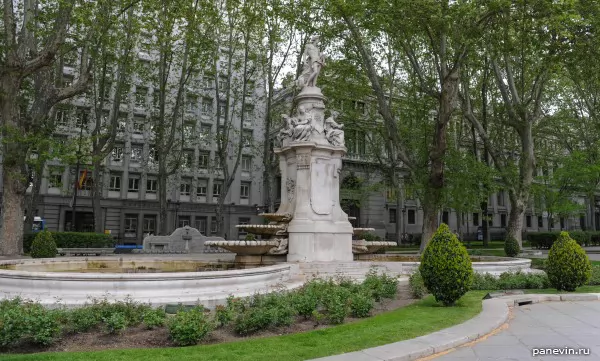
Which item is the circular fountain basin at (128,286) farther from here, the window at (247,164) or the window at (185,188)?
the window at (247,164)

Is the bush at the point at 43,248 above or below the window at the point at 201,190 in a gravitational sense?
below

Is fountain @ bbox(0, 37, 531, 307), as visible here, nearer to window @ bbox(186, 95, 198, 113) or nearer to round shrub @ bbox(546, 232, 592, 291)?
round shrub @ bbox(546, 232, 592, 291)

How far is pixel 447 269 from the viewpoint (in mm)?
9109

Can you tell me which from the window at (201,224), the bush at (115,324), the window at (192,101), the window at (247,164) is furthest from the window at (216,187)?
the bush at (115,324)

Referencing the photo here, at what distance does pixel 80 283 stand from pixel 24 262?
493cm

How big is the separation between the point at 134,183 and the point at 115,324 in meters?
42.0

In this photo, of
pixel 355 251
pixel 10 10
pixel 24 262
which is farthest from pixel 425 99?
pixel 24 262

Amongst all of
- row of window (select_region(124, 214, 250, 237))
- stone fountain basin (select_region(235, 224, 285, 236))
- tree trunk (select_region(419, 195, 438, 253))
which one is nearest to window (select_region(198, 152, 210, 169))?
row of window (select_region(124, 214, 250, 237))

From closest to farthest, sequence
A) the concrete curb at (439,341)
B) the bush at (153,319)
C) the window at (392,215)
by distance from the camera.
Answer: the concrete curb at (439,341) < the bush at (153,319) < the window at (392,215)

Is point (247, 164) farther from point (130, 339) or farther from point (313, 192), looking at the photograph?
point (130, 339)

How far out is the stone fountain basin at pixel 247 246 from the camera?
1312 cm

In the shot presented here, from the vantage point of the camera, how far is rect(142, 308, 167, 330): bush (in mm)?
7180

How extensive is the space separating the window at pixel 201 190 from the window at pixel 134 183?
6.04 m

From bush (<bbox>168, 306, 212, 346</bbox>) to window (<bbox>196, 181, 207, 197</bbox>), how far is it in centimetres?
Result: 4333
